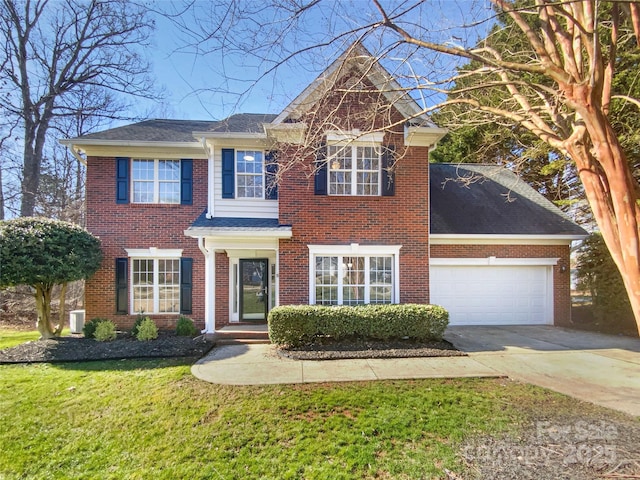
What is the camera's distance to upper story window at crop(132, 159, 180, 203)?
10.3m

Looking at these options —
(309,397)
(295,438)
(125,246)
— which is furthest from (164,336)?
(295,438)

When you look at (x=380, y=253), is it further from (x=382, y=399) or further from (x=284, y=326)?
(x=382, y=399)

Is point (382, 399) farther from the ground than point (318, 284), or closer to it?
closer to it

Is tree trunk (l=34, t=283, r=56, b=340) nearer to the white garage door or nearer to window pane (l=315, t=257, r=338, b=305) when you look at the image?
window pane (l=315, t=257, r=338, b=305)

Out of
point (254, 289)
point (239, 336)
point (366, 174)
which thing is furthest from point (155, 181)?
point (366, 174)

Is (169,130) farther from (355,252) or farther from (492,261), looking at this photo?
(492,261)

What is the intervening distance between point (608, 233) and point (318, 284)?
6.43 m

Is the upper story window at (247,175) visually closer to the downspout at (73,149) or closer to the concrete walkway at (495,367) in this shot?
the concrete walkway at (495,367)

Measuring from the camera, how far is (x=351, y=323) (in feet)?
25.9

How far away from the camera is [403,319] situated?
7.92m

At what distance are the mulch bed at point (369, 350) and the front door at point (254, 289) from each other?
2.77 metres

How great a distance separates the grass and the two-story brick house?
3.65 m

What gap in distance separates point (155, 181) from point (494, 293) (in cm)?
1171

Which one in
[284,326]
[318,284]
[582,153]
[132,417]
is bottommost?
[132,417]
